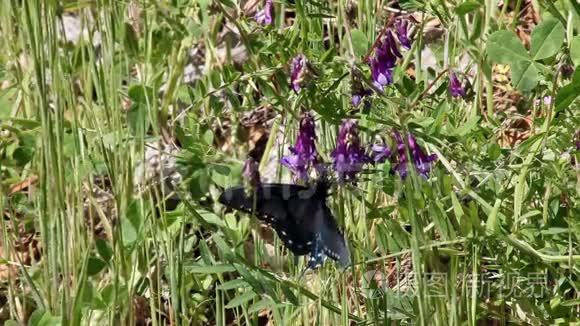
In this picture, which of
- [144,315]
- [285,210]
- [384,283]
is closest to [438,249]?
[384,283]

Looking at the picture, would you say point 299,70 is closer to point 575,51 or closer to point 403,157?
point 403,157

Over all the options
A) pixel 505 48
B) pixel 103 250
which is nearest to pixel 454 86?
pixel 505 48

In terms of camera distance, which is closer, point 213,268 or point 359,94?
point 359,94

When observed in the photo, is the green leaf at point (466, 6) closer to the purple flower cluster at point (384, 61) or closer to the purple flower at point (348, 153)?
the purple flower cluster at point (384, 61)

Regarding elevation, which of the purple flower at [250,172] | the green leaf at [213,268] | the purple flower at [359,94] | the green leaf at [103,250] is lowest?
the green leaf at [213,268]

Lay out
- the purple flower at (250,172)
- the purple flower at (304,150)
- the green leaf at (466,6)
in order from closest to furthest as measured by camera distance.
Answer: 1. the purple flower at (250,172)
2. the purple flower at (304,150)
3. the green leaf at (466,6)

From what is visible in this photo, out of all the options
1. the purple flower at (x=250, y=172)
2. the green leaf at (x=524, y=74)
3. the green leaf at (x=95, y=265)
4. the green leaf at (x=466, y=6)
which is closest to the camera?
the purple flower at (x=250, y=172)

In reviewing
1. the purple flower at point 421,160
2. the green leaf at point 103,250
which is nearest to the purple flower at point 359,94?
the purple flower at point 421,160
